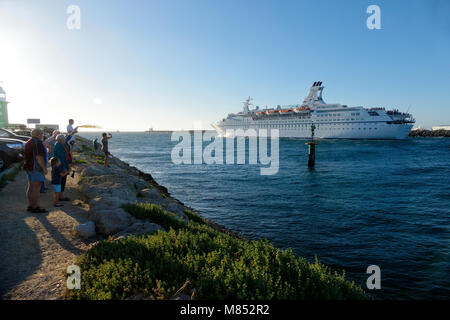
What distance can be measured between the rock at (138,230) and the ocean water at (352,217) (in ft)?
19.2

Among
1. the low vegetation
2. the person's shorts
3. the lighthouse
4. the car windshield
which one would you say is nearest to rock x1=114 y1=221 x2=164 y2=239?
the low vegetation

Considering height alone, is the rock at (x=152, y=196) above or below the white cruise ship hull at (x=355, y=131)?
below

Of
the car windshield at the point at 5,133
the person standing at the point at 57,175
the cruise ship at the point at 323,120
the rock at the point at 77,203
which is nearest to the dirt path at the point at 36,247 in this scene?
the rock at the point at 77,203

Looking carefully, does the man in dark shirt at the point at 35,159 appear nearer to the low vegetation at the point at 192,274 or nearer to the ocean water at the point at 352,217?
the low vegetation at the point at 192,274

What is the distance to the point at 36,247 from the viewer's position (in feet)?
15.8

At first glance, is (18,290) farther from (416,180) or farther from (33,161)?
(416,180)

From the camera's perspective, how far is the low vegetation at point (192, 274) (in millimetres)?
3395

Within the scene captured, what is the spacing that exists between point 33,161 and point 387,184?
2362 centimetres

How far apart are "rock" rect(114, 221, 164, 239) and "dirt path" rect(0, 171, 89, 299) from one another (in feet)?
2.46

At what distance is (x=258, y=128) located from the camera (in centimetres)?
9969

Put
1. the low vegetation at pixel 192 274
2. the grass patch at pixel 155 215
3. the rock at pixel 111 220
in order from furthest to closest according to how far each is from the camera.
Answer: the grass patch at pixel 155 215 → the rock at pixel 111 220 → the low vegetation at pixel 192 274

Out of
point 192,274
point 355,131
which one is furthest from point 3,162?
point 355,131
